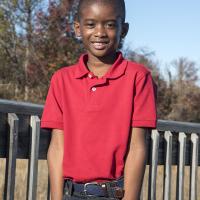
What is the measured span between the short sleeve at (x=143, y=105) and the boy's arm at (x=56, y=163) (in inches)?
13.4

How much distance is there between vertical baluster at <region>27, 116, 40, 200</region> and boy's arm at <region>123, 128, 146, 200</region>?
3.21 ft

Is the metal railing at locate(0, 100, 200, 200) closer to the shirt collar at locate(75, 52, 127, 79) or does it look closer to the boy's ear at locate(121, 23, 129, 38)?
the shirt collar at locate(75, 52, 127, 79)

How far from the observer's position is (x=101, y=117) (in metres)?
2.76

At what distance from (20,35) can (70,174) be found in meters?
17.4

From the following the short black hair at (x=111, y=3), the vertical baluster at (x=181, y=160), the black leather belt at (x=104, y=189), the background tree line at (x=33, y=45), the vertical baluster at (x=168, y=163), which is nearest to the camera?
the black leather belt at (x=104, y=189)

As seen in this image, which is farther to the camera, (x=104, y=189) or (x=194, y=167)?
(x=194, y=167)

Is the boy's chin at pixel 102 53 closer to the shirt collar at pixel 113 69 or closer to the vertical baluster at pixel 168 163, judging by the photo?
the shirt collar at pixel 113 69

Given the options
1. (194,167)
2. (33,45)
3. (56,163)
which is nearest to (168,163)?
(194,167)

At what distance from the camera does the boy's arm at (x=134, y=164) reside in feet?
8.95

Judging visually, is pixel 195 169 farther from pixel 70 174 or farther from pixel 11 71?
pixel 11 71

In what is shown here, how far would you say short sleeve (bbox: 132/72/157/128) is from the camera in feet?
9.09

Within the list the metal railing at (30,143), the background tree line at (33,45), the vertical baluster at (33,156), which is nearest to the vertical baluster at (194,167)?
the metal railing at (30,143)

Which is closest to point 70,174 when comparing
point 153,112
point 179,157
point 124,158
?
point 124,158

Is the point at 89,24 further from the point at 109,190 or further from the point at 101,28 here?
the point at 109,190
